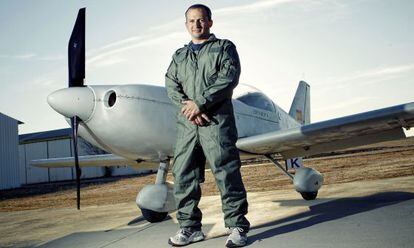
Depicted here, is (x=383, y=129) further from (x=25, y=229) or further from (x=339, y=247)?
(x=25, y=229)

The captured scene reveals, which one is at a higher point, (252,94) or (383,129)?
(252,94)

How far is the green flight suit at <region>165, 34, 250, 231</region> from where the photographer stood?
249 centimetres

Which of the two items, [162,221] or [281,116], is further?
[281,116]

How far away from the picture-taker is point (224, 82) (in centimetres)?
251

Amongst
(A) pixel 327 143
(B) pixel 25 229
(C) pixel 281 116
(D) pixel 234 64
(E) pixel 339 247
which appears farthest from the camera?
(C) pixel 281 116

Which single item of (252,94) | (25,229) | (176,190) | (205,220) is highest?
(252,94)

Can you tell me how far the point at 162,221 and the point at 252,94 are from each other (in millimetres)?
2615

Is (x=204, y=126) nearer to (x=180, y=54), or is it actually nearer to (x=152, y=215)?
(x=180, y=54)

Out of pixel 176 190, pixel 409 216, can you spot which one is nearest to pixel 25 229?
pixel 176 190

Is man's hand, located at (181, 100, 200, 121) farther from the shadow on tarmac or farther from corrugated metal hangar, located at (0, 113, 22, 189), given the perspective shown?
corrugated metal hangar, located at (0, 113, 22, 189)

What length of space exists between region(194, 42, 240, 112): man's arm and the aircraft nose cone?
5.08 ft

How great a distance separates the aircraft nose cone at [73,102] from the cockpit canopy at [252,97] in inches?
107

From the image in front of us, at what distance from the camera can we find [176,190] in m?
2.66

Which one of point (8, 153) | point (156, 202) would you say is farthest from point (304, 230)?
point (8, 153)
